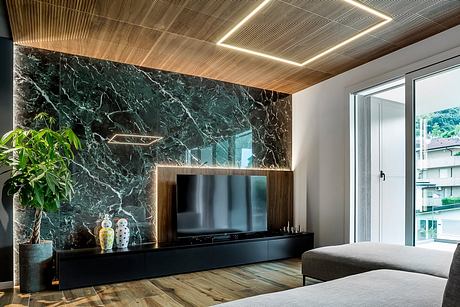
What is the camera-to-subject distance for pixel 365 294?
182 cm

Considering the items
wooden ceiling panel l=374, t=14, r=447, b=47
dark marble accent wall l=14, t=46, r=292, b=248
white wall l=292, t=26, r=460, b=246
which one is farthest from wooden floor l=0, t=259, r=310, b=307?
wooden ceiling panel l=374, t=14, r=447, b=47

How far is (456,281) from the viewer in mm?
1318

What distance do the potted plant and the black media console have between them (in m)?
0.19

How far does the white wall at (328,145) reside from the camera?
4.27 metres

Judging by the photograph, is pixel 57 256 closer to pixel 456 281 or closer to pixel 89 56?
pixel 89 56

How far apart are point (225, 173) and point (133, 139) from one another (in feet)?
4.61

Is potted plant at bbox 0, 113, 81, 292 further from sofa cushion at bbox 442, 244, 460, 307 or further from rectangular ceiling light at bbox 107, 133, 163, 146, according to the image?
sofa cushion at bbox 442, 244, 460, 307

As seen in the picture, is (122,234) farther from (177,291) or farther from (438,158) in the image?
(438,158)

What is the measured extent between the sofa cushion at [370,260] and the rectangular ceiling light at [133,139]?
2383 millimetres

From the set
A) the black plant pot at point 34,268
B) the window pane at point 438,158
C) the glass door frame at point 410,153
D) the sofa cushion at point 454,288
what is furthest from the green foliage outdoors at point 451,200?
the black plant pot at point 34,268

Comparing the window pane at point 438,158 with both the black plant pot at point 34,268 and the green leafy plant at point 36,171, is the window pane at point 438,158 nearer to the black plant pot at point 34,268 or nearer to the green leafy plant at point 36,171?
the green leafy plant at point 36,171

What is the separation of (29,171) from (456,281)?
3.47 m

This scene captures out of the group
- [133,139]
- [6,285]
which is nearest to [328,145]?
[133,139]

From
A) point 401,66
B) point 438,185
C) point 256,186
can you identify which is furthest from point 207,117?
point 438,185
